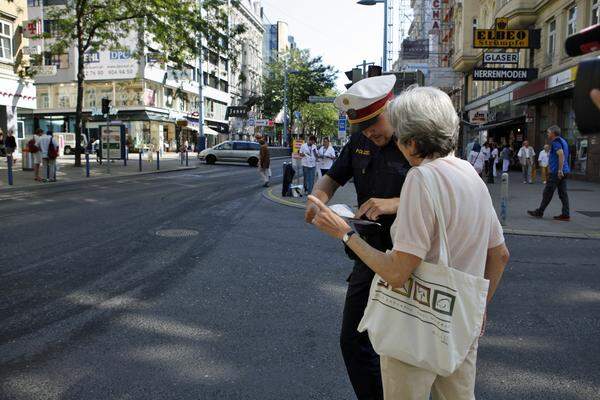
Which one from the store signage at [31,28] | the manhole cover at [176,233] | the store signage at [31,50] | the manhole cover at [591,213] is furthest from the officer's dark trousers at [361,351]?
the store signage at [31,28]

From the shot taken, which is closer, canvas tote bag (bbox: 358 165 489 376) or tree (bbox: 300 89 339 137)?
canvas tote bag (bbox: 358 165 489 376)

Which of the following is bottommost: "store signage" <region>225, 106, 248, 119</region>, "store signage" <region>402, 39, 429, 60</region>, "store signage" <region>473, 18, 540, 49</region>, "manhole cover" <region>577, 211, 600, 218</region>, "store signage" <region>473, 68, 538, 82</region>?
"manhole cover" <region>577, 211, 600, 218</region>

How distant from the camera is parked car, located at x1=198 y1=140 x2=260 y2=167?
1314 inches

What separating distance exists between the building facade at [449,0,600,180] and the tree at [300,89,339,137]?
122 ft

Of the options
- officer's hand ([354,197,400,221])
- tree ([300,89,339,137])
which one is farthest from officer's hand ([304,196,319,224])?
tree ([300,89,339,137])

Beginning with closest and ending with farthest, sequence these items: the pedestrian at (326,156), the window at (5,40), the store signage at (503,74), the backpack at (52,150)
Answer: the pedestrian at (326,156), the backpack at (52,150), the store signage at (503,74), the window at (5,40)

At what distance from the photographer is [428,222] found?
177cm

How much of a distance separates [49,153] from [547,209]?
49.7ft

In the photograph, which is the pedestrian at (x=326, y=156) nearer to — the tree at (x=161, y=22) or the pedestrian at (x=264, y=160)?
the pedestrian at (x=264, y=160)

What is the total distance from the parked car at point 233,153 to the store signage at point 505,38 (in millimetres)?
16210

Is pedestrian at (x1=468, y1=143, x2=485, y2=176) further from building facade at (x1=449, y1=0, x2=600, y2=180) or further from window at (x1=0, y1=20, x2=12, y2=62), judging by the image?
window at (x1=0, y1=20, x2=12, y2=62)

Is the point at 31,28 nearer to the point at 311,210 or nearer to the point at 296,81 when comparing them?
the point at 311,210

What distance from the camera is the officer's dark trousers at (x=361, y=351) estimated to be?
101 inches

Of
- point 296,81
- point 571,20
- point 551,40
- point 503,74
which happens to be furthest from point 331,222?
point 296,81
